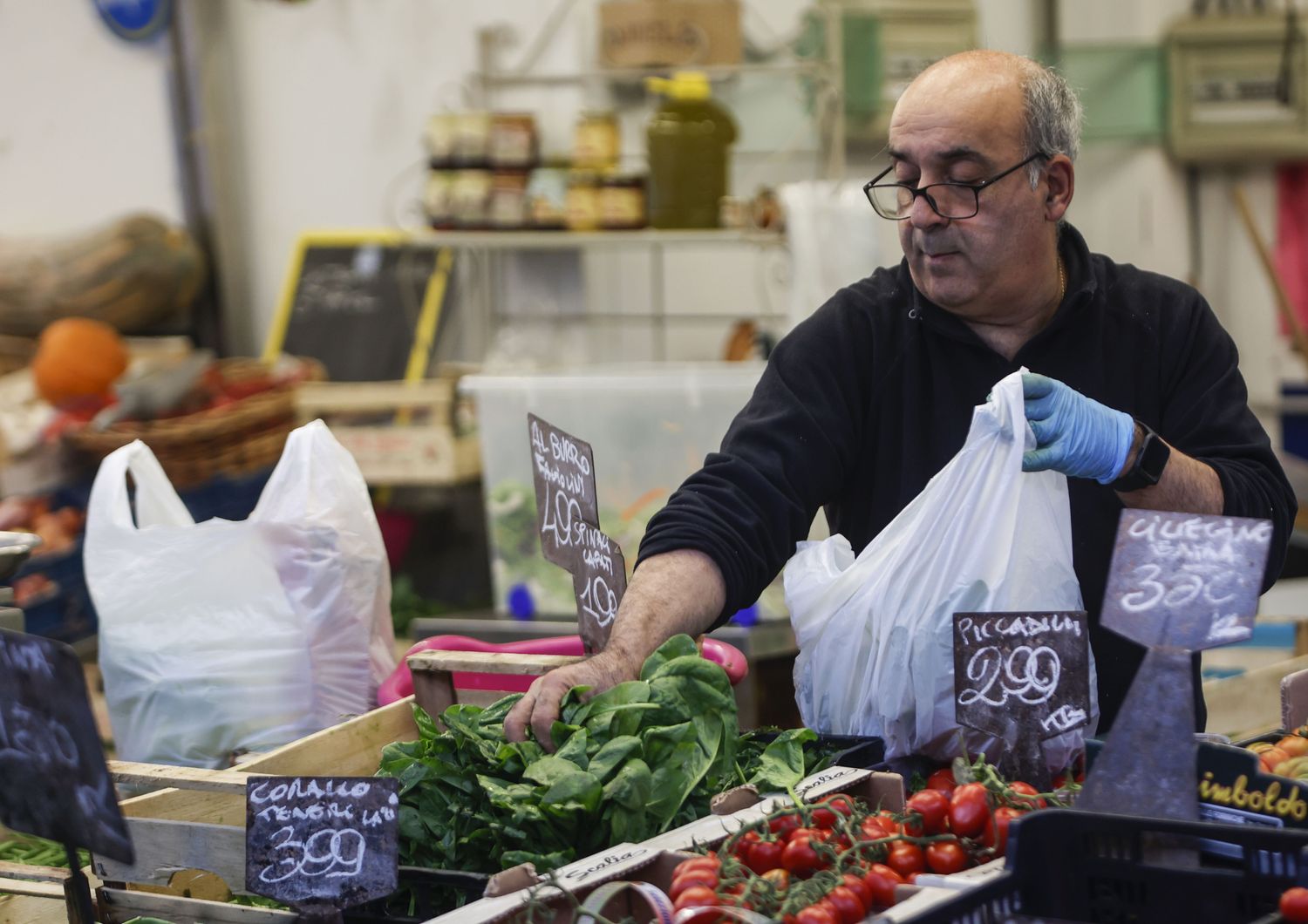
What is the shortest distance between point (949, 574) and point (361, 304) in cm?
439

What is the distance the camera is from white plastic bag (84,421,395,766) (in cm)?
250

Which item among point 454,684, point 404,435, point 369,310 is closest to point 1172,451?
point 454,684

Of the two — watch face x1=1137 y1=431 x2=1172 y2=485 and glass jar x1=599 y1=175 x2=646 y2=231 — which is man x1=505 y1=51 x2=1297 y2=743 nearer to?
watch face x1=1137 y1=431 x2=1172 y2=485

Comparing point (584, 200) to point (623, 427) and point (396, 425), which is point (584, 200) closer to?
point (396, 425)

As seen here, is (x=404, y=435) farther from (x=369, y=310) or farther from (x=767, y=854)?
(x=767, y=854)

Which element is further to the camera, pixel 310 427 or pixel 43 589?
pixel 43 589

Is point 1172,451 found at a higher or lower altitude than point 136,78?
lower

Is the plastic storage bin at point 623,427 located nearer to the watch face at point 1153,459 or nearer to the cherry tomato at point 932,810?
the watch face at point 1153,459

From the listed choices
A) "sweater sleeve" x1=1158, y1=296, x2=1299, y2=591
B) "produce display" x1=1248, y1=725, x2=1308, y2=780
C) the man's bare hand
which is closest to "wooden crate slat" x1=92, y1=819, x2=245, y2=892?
the man's bare hand

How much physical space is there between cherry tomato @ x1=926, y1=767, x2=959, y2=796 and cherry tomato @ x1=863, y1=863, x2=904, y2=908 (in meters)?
0.29

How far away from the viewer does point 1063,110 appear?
2.40 m

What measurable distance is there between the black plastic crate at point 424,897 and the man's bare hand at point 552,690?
21 centimetres

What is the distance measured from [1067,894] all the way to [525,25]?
5116 mm

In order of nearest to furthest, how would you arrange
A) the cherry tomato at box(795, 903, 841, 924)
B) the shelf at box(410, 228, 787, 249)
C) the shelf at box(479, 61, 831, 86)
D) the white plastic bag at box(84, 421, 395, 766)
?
the cherry tomato at box(795, 903, 841, 924) → the white plastic bag at box(84, 421, 395, 766) → the shelf at box(410, 228, 787, 249) → the shelf at box(479, 61, 831, 86)
